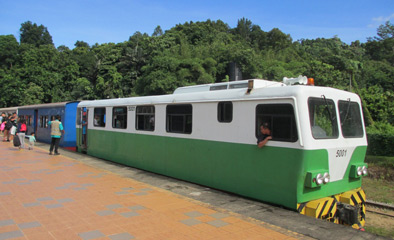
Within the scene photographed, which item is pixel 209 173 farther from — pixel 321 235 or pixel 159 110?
pixel 321 235

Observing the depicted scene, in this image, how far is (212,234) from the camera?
4422 mm

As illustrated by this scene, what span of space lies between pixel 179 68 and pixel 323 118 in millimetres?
27047

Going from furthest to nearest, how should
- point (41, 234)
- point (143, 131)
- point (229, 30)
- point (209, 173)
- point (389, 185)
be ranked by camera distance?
point (229, 30)
point (389, 185)
point (143, 131)
point (209, 173)
point (41, 234)

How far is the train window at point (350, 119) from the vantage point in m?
5.96

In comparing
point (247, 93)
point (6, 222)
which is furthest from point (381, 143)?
point (6, 222)

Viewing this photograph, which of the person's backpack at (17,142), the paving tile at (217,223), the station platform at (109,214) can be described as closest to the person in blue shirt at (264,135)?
the station platform at (109,214)

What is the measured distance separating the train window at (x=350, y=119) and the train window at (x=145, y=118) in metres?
5.14

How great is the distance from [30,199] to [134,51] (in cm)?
3964

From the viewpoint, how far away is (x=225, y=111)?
6.73 m

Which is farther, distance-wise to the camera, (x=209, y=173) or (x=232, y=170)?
(x=209, y=173)

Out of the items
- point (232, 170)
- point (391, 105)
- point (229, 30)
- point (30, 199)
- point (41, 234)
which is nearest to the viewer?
point (41, 234)

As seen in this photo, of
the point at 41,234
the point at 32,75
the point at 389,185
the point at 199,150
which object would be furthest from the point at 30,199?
the point at 32,75

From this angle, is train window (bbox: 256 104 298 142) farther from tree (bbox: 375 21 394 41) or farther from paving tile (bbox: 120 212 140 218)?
tree (bbox: 375 21 394 41)

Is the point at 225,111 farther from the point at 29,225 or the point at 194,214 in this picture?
the point at 29,225
